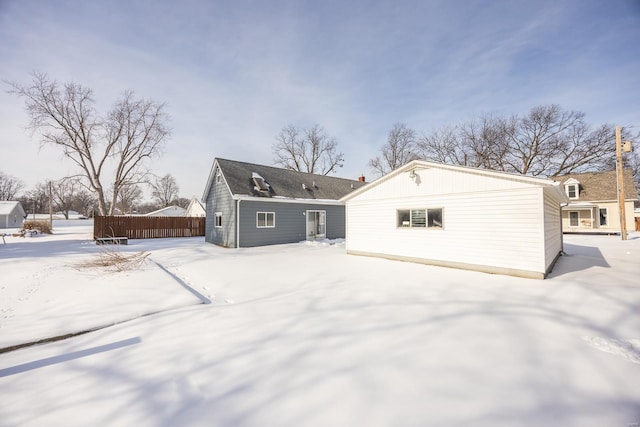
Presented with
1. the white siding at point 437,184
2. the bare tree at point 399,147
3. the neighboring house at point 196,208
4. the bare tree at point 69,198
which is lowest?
the white siding at point 437,184

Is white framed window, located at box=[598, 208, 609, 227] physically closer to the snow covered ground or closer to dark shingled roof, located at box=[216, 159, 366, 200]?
dark shingled roof, located at box=[216, 159, 366, 200]

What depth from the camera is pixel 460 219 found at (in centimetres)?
782

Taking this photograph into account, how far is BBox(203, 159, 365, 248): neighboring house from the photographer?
43.8 feet

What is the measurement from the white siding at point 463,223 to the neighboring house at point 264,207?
19.3 feet

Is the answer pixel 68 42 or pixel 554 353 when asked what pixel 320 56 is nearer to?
pixel 68 42

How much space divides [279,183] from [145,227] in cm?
1064

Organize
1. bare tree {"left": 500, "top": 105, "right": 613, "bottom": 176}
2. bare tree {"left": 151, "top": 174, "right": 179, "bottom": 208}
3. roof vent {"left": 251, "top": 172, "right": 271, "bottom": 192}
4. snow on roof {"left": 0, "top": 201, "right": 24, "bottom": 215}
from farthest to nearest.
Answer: bare tree {"left": 151, "top": 174, "right": 179, "bottom": 208} → snow on roof {"left": 0, "top": 201, "right": 24, "bottom": 215} → bare tree {"left": 500, "top": 105, "right": 613, "bottom": 176} → roof vent {"left": 251, "top": 172, "right": 271, "bottom": 192}

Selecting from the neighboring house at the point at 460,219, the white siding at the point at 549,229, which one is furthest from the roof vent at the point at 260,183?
the white siding at the point at 549,229

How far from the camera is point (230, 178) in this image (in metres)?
13.8

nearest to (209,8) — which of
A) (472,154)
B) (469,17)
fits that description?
(469,17)

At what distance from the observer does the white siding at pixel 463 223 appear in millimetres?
6652

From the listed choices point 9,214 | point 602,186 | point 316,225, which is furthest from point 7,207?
point 602,186

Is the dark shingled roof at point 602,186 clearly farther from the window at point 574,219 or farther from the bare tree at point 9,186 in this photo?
the bare tree at point 9,186

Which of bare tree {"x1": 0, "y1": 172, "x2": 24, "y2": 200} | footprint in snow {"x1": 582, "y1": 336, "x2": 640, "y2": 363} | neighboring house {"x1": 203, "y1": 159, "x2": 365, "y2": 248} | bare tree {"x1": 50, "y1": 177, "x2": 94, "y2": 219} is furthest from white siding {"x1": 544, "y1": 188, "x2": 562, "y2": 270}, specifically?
bare tree {"x1": 0, "y1": 172, "x2": 24, "y2": 200}
